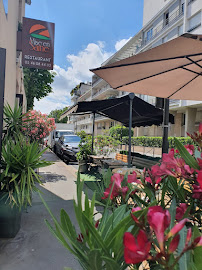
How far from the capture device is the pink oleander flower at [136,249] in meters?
0.41

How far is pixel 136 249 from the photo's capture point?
43 centimetres

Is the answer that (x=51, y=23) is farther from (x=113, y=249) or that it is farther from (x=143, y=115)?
(x=113, y=249)

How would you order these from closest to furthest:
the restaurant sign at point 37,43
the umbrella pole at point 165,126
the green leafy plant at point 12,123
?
the green leafy plant at point 12,123, the umbrella pole at point 165,126, the restaurant sign at point 37,43

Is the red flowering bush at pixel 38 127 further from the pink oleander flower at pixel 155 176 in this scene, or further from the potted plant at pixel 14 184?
the pink oleander flower at pixel 155 176

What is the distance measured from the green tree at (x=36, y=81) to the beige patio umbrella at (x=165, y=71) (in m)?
9.76

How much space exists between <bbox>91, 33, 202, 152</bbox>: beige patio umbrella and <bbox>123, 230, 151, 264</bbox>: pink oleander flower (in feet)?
7.06

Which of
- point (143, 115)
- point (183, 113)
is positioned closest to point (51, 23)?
point (143, 115)

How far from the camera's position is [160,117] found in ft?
26.1

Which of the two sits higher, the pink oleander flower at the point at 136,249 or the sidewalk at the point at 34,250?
the pink oleander flower at the point at 136,249

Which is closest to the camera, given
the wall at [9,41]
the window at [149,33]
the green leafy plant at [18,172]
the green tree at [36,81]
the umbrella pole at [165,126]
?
the green leafy plant at [18,172]

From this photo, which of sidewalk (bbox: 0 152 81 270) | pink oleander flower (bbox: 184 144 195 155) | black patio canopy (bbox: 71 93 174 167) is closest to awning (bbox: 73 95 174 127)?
black patio canopy (bbox: 71 93 174 167)

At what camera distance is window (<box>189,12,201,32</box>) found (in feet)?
55.7

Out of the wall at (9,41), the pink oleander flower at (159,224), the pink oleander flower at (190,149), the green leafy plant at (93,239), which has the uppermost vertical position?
the wall at (9,41)

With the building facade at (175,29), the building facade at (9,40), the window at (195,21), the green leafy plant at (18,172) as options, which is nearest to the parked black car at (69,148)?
the building facade at (9,40)
